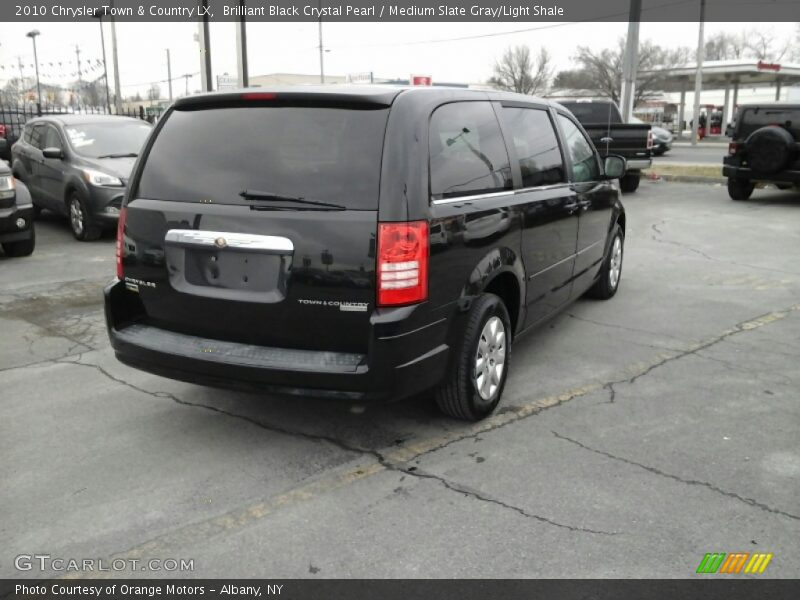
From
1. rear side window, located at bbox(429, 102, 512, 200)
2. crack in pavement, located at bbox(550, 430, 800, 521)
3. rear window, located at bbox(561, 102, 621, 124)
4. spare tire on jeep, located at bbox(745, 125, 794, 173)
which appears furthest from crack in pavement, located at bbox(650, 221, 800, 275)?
rear window, located at bbox(561, 102, 621, 124)

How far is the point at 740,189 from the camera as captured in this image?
1436cm

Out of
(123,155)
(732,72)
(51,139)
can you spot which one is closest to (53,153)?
(51,139)

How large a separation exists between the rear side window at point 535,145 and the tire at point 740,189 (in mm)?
10551

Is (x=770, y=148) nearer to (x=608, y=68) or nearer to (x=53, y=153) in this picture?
(x=53, y=153)

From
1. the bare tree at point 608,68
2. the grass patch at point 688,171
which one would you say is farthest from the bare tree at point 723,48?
the grass patch at point 688,171

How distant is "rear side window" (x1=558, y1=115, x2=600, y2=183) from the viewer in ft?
18.4

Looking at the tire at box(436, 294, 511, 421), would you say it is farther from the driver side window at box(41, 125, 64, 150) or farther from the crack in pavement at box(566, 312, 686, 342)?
the driver side window at box(41, 125, 64, 150)

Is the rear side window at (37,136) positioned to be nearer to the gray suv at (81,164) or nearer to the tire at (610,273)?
the gray suv at (81,164)

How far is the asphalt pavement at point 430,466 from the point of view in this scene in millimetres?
2953

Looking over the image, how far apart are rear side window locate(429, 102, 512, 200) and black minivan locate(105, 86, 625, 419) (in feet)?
0.04

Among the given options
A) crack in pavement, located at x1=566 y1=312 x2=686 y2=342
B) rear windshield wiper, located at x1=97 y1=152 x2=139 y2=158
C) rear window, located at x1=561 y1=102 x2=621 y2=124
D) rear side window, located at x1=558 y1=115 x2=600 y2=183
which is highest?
rear window, located at x1=561 y1=102 x2=621 y2=124
